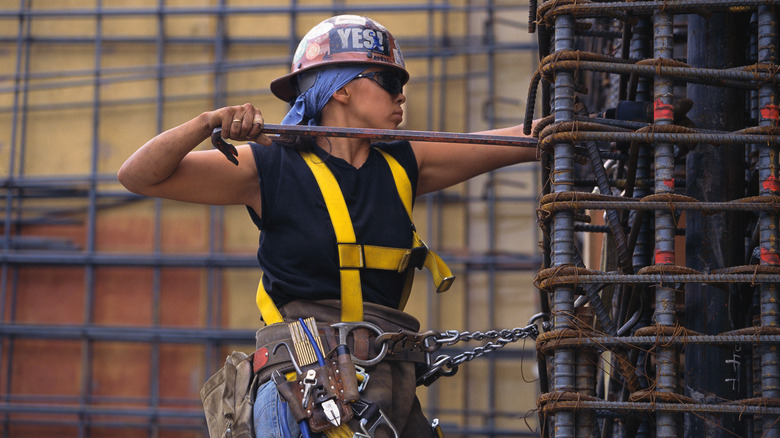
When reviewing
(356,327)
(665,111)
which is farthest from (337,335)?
(665,111)

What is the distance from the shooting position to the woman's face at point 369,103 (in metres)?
4.19

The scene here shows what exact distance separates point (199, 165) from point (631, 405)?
1762 millimetres

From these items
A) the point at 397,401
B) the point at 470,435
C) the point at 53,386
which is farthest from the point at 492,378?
the point at 397,401

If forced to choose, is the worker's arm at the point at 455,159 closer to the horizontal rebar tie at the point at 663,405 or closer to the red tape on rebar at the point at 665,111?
the red tape on rebar at the point at 665,111

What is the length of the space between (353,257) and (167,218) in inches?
386

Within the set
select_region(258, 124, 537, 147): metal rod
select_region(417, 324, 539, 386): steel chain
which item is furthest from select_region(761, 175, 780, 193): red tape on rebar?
select_region(417, 324, 539, 386): steel chain

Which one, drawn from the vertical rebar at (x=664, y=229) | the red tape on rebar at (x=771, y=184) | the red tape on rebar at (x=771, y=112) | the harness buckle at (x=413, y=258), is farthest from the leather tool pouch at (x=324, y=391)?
the red tape on rebar at (x=771, y=112)

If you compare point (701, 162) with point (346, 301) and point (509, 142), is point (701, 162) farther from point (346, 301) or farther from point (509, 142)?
point (346, 301)

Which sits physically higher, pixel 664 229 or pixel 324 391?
pixel 664 229

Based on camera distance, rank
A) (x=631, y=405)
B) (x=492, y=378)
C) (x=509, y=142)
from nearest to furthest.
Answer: (x=631, y=405)
(x=509, y=142)
(x=492, y=378)

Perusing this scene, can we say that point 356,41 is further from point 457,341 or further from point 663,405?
point 663,405

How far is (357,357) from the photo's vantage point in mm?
3826

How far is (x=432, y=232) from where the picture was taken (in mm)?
12828

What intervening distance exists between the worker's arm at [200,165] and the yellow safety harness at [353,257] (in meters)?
0.26
